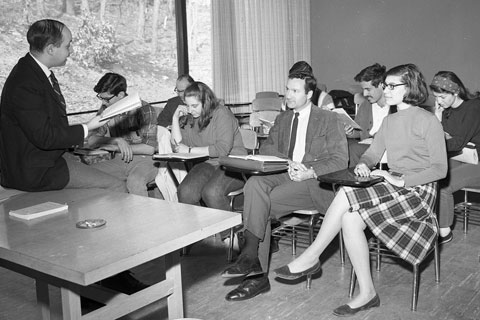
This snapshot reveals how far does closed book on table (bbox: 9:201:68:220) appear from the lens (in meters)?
2.17

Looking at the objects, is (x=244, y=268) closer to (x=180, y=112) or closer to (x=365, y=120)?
(x=180, y=112)

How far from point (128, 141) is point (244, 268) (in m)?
1.69

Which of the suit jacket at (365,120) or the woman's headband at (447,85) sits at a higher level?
the woman's headband at (447,85)

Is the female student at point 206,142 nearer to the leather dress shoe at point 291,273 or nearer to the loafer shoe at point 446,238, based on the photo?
the leather dress shoe at point 291,273

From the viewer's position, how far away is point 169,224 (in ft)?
6.58

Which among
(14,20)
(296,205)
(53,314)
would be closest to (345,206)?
(296,205)

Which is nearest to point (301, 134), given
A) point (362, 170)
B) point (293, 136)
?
point (293, 136)

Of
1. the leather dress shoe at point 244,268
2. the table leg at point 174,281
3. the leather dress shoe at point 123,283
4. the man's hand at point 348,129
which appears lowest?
the leather dress shoe at point 123,283

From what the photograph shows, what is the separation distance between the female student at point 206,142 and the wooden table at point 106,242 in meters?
1.20

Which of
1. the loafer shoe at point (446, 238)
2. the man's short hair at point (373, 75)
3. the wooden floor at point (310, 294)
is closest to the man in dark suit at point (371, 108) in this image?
the man's short hair at point (373, 75)

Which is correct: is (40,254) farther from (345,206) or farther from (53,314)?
(345,206)

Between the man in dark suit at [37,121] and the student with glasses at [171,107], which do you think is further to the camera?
the student with glasses at [171,107]

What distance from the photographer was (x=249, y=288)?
3.01 m

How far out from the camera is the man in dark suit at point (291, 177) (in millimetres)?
3039
